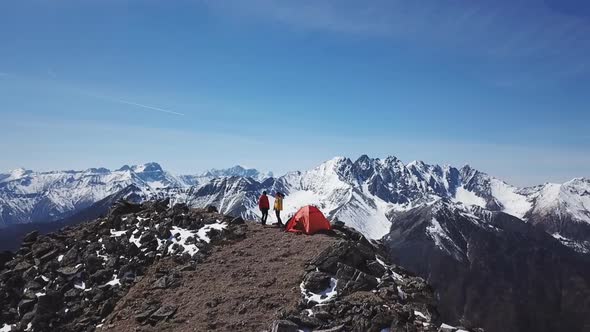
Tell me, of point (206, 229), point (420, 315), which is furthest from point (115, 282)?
point (420, 315)

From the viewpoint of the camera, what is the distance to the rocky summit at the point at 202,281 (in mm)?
22750

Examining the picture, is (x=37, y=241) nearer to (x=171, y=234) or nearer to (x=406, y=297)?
(x=171, y=234)

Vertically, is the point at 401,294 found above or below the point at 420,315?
above

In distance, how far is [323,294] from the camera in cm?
2453

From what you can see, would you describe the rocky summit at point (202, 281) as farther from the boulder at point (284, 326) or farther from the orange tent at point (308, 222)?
the orange tent at point (308, 222)

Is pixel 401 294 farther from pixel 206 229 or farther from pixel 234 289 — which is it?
pixel 206 229

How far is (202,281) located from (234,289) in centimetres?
294

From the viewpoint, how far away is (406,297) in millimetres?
25828

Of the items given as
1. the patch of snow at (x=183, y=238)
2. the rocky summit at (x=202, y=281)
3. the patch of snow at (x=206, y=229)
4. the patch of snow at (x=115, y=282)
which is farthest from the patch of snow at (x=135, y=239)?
the patch of snow at (x=206, y=229)

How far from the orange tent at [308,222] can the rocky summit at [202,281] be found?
1.00 m

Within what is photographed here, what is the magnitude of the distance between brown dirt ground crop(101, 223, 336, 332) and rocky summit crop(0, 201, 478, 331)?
75 mm

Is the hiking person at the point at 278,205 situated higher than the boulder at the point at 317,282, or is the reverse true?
the hiking person at the point at 278,205

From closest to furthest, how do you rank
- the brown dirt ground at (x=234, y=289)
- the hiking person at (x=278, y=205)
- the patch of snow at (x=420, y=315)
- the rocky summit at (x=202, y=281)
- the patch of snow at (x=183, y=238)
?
the rocky summit at (x=202, y=281) < the patch of snow at (x=420, y=315) < the brown dirt ground at (x=234, y=289) < the patch of snow at (x=183, y=238) < the hiking person at (x=278, y=205)

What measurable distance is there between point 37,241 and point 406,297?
3432 cm
